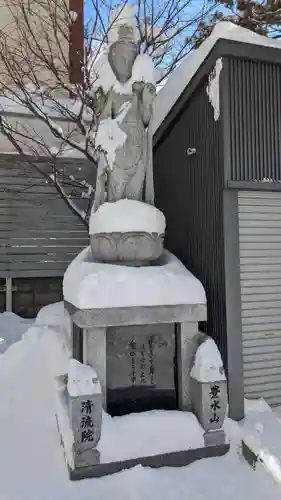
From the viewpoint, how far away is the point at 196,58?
5.22 m

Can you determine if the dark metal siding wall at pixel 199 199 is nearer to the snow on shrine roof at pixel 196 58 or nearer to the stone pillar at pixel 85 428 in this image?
the snow on shrine roof at pixel 196 58

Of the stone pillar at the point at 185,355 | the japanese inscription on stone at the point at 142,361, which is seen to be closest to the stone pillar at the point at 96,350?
the japanese inscription on stone at the point at 142,361

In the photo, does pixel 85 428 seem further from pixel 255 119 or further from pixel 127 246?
pixel 255 119

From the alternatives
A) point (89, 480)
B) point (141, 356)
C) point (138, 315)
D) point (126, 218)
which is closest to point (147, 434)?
point (89, 480)

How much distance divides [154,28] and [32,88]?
3.20 meters

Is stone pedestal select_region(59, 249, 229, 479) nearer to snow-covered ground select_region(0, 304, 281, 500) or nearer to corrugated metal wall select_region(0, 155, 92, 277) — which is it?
snow-covered ground select_region(0, 304, 281, 500)

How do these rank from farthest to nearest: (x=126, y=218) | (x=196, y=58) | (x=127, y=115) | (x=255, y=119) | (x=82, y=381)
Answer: (x=196, y=58) → (x=255, y=119) → (x=127, y=115) → (x=126, y=218) → (x=82, y=381)

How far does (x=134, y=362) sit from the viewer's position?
4.12 meters

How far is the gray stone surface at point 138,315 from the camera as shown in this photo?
3.79m

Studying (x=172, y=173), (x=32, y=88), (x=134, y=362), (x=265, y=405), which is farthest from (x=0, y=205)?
(x=265, y=405)

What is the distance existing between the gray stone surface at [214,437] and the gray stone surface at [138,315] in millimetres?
1082

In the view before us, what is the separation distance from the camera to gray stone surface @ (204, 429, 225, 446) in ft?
12.4

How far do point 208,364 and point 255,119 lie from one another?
2.96 meters

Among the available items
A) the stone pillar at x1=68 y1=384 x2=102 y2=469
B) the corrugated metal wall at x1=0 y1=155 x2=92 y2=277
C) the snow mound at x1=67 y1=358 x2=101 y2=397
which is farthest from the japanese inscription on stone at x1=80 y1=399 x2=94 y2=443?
the corrugated metal wall at x1=0 y1=155 x2=92 y2=277
